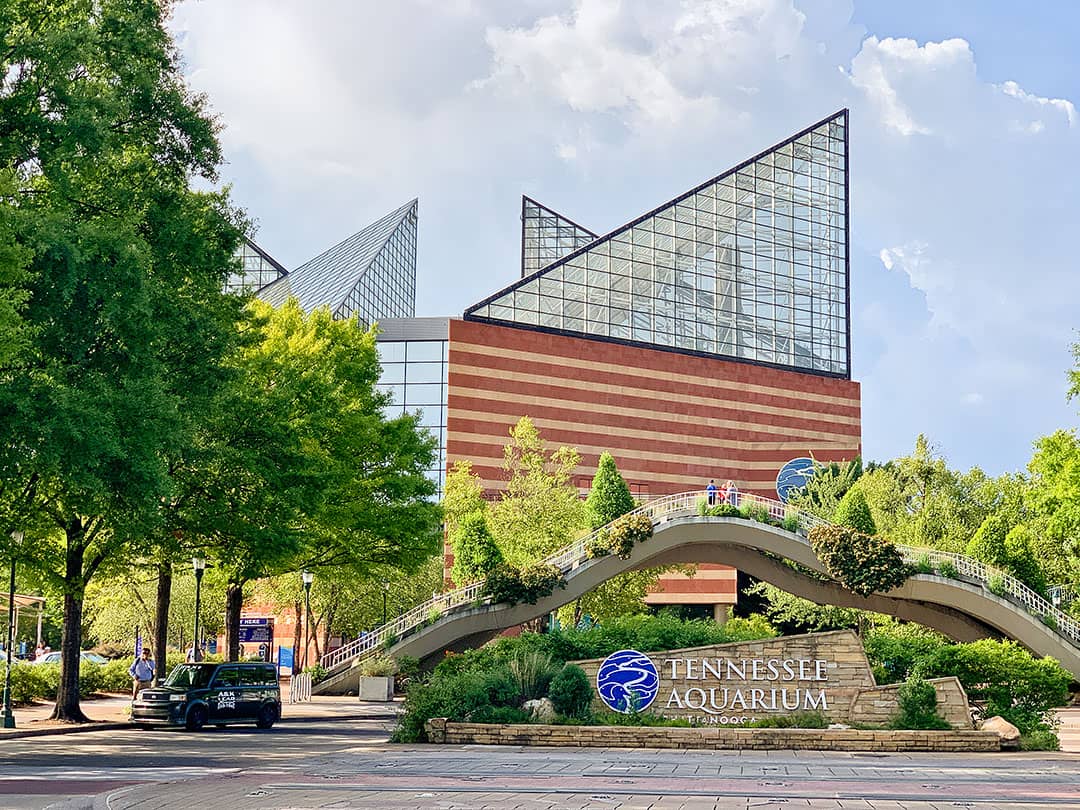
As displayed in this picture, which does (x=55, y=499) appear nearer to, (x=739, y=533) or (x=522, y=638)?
(x=522, y=638)

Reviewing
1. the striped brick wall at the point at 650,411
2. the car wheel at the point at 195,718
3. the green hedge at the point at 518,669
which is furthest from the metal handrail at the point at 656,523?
the striped brick wall at the point at 650,411

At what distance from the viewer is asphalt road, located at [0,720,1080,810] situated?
41.8 ft

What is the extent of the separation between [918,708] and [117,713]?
71.3 ft

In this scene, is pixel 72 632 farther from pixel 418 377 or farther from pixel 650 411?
pixel 418 377

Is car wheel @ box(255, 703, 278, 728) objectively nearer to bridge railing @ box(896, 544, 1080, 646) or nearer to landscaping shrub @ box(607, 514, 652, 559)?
landscaping shrub @ box(607, 514, 652, 559)

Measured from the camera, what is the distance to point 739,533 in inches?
1813

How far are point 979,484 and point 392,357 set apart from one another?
4292cm

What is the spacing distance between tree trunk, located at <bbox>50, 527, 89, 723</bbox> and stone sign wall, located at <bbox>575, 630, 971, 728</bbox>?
12.8 metres

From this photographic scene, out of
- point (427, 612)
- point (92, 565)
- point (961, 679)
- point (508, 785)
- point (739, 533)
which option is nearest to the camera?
point (508, 785)

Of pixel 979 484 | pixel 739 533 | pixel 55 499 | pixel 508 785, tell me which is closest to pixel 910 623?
pixel 739 533

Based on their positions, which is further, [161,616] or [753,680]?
[161,616]

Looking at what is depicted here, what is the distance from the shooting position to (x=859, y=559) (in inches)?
1745

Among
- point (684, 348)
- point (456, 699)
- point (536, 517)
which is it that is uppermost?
point (684, 348)

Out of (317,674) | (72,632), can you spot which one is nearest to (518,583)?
(317,674)
